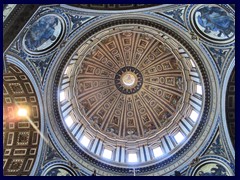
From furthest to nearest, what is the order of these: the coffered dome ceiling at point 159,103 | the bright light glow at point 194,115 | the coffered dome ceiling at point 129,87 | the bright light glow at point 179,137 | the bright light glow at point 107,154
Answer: the coffered dome ceiling at point 129,87 → the bright light glow at point 107,154 → the bright light glow at point 179,137 → the bright light glow at point 194,115 → the coffered dome ceiling at point 159,103

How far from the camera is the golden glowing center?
88.7 ft

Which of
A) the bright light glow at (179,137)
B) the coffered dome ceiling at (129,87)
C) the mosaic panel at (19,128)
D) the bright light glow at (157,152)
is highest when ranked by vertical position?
the coffered dome ceiling at (129,87)

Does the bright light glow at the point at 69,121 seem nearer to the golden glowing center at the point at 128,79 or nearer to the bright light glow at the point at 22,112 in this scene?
the bright light glow at the point at 22,112

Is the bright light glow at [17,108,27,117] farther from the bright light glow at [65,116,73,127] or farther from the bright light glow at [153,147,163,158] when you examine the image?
the bright light glow at [153,147,163,158]

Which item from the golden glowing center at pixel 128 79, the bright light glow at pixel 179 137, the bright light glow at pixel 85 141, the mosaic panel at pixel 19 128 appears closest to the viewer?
the mosaic panel at pixel 19 128

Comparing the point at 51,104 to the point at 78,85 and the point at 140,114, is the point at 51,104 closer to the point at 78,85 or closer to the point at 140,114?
the point at 78,85

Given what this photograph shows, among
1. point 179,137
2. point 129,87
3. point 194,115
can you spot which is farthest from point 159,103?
point 194,115

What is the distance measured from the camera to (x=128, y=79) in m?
27.0

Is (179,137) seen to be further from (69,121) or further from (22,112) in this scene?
(22,112)

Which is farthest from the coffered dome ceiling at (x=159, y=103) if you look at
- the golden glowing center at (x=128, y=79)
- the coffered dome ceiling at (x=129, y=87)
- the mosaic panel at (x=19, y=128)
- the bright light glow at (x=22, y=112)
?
the golden glowing center at (x=128, y=79)

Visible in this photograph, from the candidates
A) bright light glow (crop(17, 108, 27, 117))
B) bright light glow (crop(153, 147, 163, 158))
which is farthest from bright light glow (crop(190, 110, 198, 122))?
bright light glow (crop(17, 108, 27, 117))

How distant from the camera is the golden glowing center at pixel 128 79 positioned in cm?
2703

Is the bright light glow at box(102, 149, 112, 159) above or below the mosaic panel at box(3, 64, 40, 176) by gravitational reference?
above

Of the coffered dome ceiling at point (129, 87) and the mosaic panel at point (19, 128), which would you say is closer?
the mosaic panel at point (19, 128)
